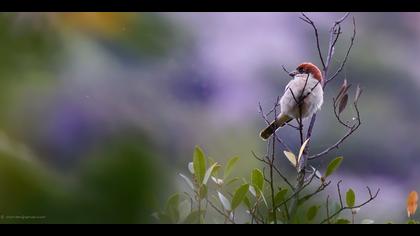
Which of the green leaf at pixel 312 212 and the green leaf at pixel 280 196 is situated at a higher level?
the green leaf at pixel 280 196

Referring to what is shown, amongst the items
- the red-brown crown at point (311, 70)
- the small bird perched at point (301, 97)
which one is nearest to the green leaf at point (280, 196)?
the small bird perched at point (301, 97)

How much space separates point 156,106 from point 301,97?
42cm

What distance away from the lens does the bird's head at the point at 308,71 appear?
169 centimetres

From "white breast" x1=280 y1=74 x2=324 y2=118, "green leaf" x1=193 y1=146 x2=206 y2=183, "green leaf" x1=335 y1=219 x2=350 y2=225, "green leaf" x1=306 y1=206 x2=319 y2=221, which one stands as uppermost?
"white breast" x1=280 y1=74 x2=324 y2=118

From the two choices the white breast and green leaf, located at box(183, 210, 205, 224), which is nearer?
green leaf, located at box(183, 210, 205, 224)

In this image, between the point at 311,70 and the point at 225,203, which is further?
the point at 311,70

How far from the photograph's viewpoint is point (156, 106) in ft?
5.60

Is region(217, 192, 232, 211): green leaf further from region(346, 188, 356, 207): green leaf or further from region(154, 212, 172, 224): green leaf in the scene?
region(346, 188, 356, 207): green leaf

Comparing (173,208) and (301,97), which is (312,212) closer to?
(173,208)

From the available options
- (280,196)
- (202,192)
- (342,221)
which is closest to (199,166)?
(202,192)

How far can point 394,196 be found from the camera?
1680 mm

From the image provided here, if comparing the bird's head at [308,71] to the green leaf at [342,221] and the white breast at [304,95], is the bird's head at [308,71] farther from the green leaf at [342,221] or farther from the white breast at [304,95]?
the green leaf at [342,221]

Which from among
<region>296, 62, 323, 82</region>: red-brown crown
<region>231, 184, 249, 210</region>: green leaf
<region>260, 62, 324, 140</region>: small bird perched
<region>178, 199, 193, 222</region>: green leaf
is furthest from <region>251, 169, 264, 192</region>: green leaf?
<region>296, 62, 323, 82</region>: red-brown crown

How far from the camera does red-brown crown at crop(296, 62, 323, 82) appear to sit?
66.5 inches
